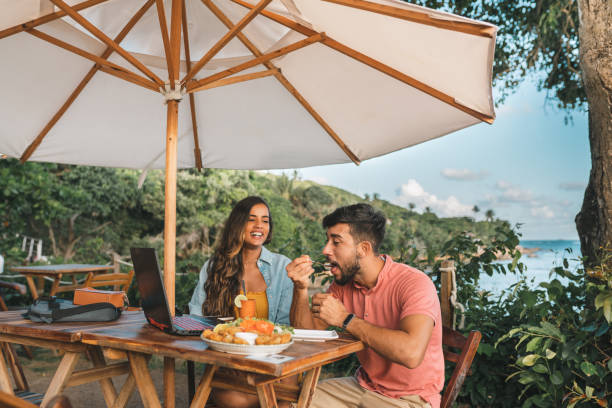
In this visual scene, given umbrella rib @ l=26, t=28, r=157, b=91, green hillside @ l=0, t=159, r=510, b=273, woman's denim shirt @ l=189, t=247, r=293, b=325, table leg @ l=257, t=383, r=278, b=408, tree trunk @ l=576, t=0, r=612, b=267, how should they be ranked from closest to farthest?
1. table leg @ l=257, t=383, r=278, b=408
2. umbrella rib @ l=26, t=28, r=157, b=91
3. woman's denim shirt @ l=189, t=247, r=293, b=325
4. tree trunk @ l=576, t=0, r=612, b=267
5. green hillside @ l=0, t=159, r=510, b=273

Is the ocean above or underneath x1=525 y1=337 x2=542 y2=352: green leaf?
above

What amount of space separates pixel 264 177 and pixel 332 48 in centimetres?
1727

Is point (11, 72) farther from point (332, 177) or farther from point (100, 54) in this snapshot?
point (332, 177)

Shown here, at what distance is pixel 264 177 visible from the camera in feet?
65.3

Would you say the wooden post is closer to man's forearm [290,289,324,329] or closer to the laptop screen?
man's forearm [290,289,324,329]

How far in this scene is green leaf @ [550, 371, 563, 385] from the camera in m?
2.54

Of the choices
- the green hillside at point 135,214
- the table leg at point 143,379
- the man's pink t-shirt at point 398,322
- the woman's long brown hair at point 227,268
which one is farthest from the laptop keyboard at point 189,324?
the green hillside at point 135,214

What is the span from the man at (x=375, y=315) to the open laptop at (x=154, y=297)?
0.53 metres

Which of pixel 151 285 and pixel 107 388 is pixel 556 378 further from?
pixel 107 388

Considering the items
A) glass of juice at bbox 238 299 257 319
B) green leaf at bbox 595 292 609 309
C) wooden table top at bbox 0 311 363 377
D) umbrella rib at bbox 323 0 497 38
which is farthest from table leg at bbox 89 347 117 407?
green leaf at bbox 595 292 609 309

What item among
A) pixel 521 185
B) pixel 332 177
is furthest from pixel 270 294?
pixel 521 185

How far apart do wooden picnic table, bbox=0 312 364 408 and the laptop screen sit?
0.08 metres

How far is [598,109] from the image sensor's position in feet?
10.4

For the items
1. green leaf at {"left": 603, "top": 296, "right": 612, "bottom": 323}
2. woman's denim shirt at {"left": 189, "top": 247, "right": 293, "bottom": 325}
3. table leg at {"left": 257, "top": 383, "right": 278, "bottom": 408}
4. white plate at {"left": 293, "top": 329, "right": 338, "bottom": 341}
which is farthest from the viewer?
woman's denim shirt at {"left": 189, "top": 247, "right": 293, "bottom": 325}
